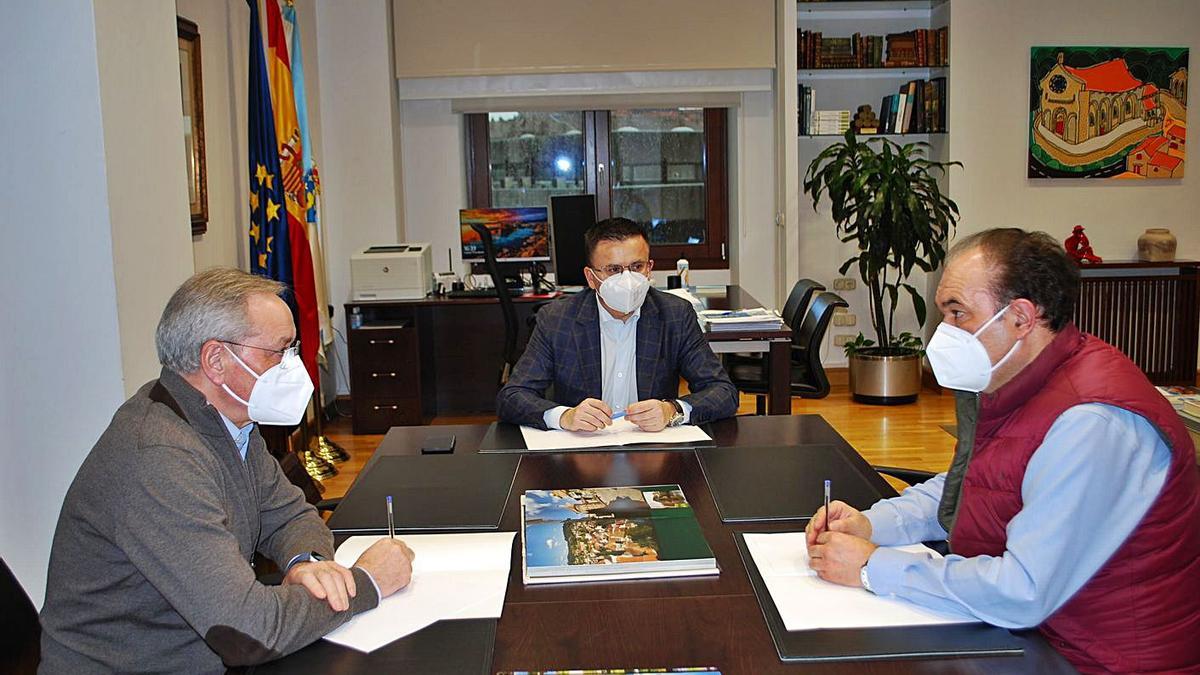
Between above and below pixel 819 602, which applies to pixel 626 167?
above

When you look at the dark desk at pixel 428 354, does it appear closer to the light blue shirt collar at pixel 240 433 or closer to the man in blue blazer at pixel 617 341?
the man in blue blazer at pixel 617 341

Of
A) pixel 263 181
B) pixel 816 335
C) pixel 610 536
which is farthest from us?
pixel 263 181

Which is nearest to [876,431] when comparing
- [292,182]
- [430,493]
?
[292,182]

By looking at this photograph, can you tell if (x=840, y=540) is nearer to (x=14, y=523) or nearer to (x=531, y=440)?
(x=531, y=440)

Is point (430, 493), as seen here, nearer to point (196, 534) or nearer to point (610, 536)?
point (610, 536)

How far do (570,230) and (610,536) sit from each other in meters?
4.31

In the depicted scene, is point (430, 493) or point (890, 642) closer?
point (890, 642)

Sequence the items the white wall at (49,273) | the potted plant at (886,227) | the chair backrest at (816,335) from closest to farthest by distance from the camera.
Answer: the white wall at (49,273)
the chair backrest at (816,335)
the potted plant at (886,227)

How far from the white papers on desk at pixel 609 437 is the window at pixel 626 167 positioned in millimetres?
4758

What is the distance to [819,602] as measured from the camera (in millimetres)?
1540

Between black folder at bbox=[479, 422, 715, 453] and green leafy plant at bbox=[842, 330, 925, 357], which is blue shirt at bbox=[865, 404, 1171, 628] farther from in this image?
green leafy plant at bbox=[842, 330, 925, 357]

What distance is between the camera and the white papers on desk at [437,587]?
1.49 m

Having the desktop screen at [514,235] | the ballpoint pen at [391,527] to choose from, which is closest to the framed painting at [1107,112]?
the desktop screen at [514,235]

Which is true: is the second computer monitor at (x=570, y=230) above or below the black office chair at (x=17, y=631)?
above
